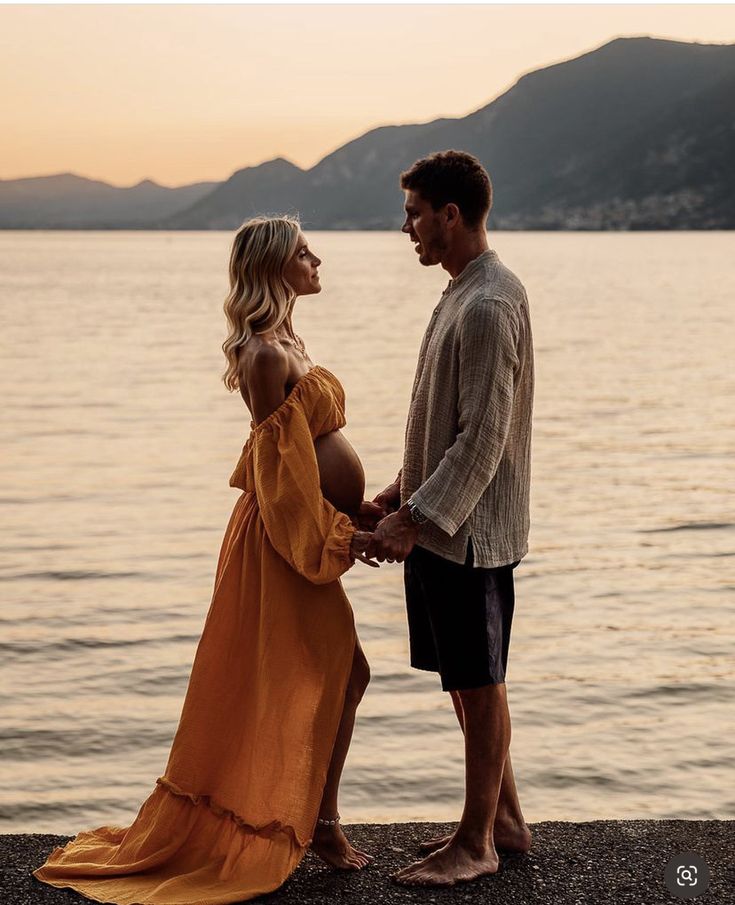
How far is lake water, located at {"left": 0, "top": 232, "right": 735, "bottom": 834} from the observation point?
680 centimetres

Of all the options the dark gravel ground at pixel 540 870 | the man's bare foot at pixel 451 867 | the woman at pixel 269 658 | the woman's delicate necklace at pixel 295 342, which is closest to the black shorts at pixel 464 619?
the woman at pixel 269 658

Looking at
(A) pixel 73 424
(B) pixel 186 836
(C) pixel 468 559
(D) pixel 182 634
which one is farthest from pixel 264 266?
(A) pixel 73 424

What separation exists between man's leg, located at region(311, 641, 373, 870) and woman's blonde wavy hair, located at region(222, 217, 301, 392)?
111cm

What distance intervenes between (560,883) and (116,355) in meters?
29.7

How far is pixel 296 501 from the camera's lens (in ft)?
13.4

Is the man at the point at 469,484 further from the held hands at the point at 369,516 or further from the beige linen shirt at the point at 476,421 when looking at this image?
the held hands at the point at 369,516

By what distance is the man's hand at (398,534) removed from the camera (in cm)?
397

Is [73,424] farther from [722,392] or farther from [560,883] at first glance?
[560,883]

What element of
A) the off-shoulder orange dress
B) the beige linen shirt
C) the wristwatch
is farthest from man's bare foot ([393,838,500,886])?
the wristwatch

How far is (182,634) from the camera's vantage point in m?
9.06

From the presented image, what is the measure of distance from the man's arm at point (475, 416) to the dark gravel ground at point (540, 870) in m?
1.15

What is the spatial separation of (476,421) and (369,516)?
655mm

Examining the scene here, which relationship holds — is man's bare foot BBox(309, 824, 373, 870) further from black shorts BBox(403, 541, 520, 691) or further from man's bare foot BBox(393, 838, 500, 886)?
black shorts BBox(403, 541, 520, 691)

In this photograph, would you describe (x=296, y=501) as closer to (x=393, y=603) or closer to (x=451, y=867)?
(x=451, y=867)
